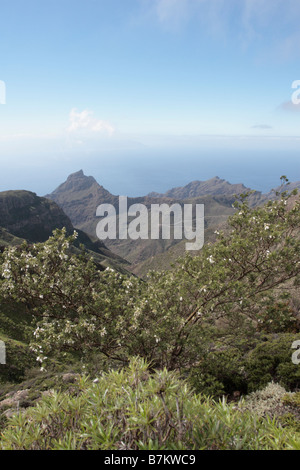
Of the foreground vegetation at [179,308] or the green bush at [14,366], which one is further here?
the green bush at [14,366]

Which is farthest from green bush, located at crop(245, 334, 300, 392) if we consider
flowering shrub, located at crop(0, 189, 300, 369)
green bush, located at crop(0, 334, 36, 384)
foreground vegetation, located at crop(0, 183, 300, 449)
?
green bush, located at crop(0, 334, 36, 384)

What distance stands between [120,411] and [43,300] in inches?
357

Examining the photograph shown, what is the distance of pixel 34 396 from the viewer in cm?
1719

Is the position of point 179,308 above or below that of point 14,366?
above

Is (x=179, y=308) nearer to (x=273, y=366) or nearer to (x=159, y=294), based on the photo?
(x=159, y=294)

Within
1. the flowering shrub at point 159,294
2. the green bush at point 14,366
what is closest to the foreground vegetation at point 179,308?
the flowering shrub at point 159,294

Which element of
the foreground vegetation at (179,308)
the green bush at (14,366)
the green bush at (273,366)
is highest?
the foreground vegetation at (179,308)

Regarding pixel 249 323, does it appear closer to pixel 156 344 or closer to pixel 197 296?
pixel 197 296

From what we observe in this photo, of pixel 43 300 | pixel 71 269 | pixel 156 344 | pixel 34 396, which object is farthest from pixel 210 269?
pixel 34 396

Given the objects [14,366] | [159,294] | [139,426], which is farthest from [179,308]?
[14,366]

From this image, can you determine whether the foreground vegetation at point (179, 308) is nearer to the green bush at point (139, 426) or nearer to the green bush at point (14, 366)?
the green bush at point (139, 426)

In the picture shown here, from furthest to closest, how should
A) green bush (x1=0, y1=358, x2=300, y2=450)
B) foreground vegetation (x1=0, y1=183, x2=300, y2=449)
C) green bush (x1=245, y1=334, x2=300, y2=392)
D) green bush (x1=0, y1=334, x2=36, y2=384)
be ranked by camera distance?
green bush (x1=0, y1=334, x2=36, y2=384), green bush (x1=245, y1=334, x2=300, y2=392), foreground vegetation (x1=0, y1=183, x2=300, y2=449), green bush (x1=0, y1=358, x2=300, y2=450)

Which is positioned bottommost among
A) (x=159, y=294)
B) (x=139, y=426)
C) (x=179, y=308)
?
(x=179, y=308)

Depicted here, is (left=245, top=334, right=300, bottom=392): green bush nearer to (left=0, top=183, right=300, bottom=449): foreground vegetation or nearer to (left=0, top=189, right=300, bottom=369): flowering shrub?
(left=0, top=183, right=300, bottom=449): foreground vegetation
